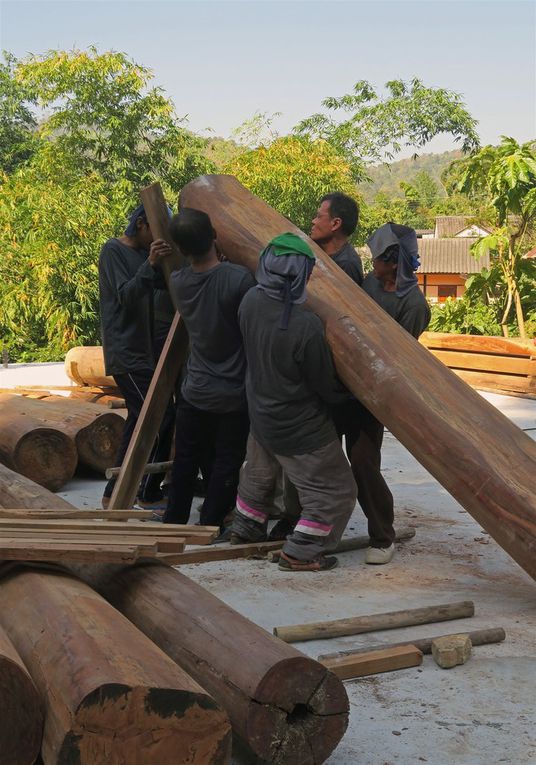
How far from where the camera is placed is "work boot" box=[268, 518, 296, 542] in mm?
6129

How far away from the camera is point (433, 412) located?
4.74 meters

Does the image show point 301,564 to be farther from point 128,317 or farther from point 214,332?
point 128,317

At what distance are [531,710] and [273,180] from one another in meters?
23.6

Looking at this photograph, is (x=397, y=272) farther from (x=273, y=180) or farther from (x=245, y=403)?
(x=273, y=180)

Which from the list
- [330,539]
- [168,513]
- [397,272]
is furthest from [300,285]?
[168,513]

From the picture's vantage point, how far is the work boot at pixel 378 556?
5.71 m

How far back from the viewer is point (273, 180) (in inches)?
1037

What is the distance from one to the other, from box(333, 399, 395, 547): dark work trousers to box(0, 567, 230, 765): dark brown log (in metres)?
2.76

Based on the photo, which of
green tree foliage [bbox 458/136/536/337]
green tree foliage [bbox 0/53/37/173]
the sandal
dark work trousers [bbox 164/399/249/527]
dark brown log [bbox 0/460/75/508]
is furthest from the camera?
green tree foliage [bbox 0/53/37/173]

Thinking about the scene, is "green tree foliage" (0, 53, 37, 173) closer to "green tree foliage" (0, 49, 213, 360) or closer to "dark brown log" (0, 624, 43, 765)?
"green tree foliage" (0, 49, 213, 360)

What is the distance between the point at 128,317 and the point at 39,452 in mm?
1487

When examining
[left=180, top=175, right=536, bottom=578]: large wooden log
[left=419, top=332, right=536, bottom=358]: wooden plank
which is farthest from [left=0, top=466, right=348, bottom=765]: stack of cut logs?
[left=419, top=332, right=536, bottom=358]: wooden plank

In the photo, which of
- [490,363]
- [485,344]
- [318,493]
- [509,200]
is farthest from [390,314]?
[509,200]

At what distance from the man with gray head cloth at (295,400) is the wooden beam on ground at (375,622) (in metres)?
0.85
